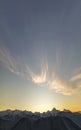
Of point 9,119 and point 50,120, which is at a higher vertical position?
point 9,119

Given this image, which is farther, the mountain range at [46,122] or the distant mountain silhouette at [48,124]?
the mountain range at [46,122]

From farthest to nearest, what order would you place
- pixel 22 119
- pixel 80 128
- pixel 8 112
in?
pixel 8 112
pixel 22 119
pixel 80 128

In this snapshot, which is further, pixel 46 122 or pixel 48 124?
pixel 46 122

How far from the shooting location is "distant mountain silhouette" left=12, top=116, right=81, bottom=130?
77613mm

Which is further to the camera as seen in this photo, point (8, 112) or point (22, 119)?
point (8, 112)

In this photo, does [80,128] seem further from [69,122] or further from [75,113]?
[75,113]

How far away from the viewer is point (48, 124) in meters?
79.2

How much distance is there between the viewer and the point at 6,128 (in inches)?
3275

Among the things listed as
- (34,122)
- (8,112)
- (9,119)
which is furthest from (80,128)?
(8,112)

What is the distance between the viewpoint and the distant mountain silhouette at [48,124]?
77.6 meters

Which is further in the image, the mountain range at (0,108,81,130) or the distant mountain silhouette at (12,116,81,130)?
the mountain range at (0,108,81,130)

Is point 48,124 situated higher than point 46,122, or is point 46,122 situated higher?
point 46,122

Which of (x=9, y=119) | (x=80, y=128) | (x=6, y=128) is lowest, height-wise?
(x=80, y=128)

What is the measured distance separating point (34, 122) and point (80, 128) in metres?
15.8
